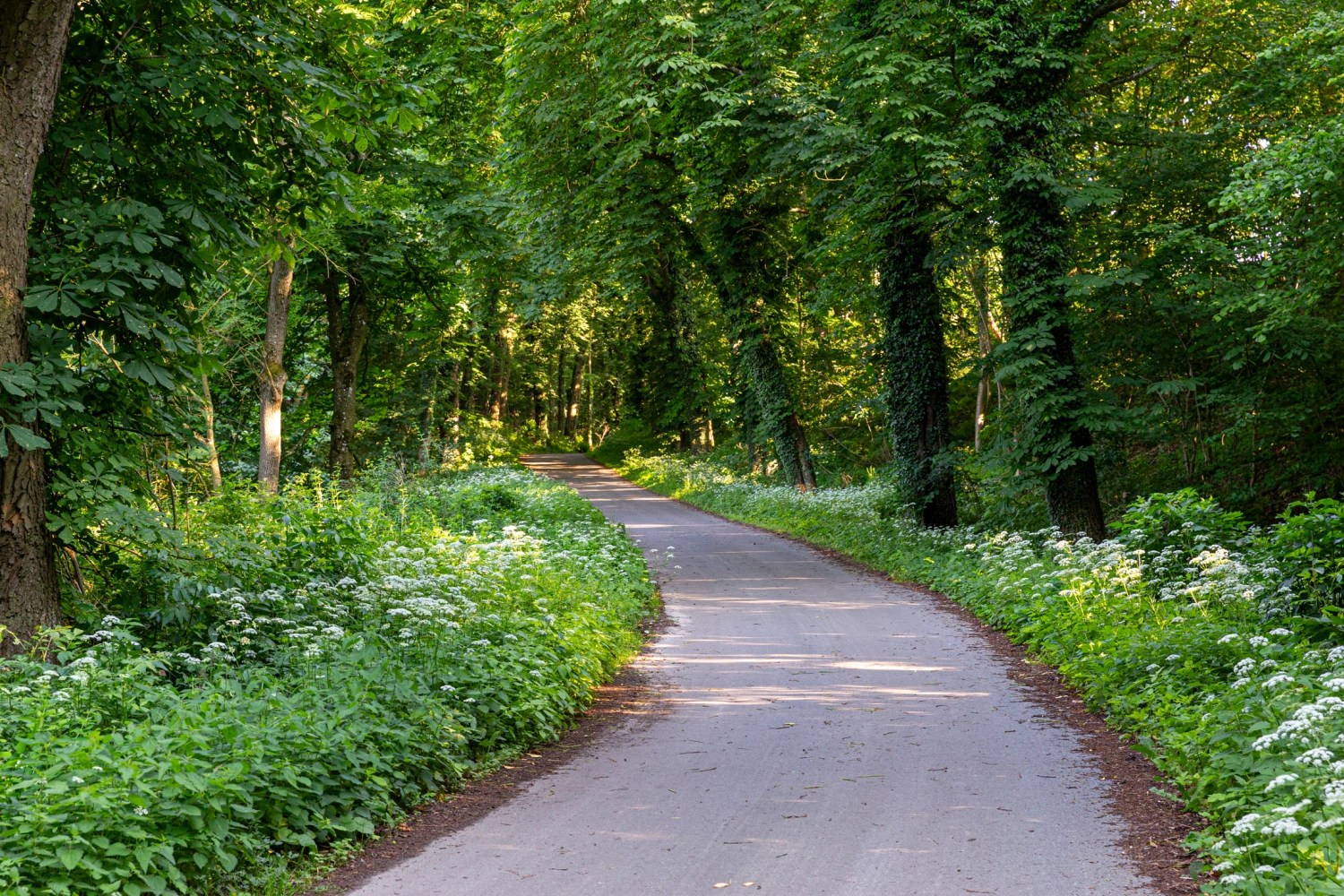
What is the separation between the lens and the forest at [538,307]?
603 cm

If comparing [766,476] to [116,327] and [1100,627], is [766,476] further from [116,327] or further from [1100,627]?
[116,327]

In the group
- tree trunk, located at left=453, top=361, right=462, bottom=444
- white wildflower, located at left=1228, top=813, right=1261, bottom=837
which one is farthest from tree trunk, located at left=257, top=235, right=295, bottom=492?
tree trunk, located at left=453, top=361, right=462, bottom=444

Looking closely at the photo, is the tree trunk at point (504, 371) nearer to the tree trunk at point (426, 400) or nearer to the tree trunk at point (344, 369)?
the tree trunk at point (426, 400)

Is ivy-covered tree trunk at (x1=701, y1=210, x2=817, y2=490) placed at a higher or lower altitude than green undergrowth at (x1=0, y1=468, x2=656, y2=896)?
higher

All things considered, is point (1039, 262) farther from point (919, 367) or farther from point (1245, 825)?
point (1245, 825)

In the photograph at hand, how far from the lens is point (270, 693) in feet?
18.1

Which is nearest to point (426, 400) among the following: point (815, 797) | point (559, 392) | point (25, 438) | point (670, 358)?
point (670, 358)

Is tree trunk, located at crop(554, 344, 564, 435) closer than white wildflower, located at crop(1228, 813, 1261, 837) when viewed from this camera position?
No

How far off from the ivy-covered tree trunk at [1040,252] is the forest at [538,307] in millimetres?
61

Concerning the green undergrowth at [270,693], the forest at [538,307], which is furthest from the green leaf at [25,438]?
the green undergrowth at [270,693]

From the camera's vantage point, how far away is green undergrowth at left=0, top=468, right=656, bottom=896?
160 inches

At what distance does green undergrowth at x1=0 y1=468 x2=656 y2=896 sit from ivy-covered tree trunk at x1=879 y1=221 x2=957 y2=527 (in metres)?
8.41

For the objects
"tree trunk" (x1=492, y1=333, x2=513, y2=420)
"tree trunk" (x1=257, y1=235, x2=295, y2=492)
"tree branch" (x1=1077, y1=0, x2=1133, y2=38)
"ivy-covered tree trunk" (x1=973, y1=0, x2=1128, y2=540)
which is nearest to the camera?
"ivy-covered tree trunk" (x1=973, y1=0, x2=1128, y2=540)

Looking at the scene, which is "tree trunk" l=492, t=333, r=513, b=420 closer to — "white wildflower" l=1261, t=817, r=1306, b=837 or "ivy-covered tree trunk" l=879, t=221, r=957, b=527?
"ivy-covered tree trunk" l=879, t=221, r=957, b=527
